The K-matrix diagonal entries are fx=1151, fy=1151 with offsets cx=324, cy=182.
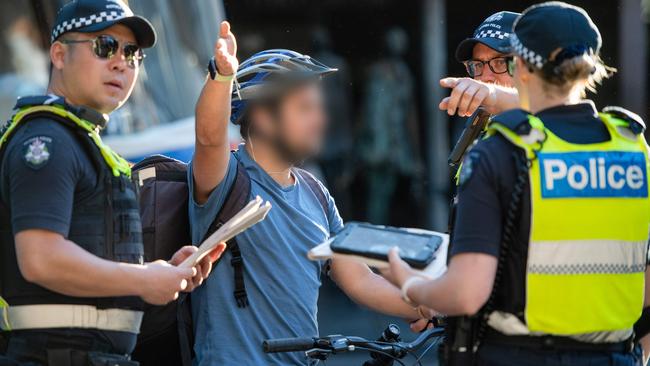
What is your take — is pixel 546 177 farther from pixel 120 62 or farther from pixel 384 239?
pixel 120 62

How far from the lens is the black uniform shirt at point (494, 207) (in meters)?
3.31

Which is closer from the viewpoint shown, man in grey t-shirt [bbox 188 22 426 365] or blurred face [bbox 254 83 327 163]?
man in grey t-shirt [bbox 188 22 426 365]

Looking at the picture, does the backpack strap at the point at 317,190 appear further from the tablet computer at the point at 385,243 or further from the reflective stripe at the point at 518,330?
the reflective stripe at the point at 518,330

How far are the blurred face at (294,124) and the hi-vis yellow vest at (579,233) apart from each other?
103 cm

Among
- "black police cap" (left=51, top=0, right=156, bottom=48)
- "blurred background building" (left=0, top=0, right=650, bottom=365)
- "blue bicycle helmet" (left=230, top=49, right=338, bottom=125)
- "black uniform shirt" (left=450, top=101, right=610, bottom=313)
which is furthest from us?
"blurred background building" (left=0, top=0, right=650, bottom=365)

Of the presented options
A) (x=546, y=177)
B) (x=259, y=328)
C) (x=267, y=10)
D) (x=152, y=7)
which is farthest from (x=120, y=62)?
(x=267, y=10)

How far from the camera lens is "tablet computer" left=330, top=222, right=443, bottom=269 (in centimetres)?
346

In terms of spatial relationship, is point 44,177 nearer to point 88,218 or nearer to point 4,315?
point 88,218

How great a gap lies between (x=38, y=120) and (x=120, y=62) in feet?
1.40

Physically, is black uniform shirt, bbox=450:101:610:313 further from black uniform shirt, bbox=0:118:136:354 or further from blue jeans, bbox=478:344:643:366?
black uniform shirt, bbox=0:118:136:354

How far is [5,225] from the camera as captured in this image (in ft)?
11.7

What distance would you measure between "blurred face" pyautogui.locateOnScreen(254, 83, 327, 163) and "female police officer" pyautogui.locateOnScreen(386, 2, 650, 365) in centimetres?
95

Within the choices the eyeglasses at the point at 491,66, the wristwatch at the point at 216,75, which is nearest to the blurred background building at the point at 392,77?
the eyeglasses at the point at 491,66

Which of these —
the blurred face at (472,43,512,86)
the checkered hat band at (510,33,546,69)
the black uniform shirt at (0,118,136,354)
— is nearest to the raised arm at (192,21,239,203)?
the black uniform shirt at (0,118,136,354)
